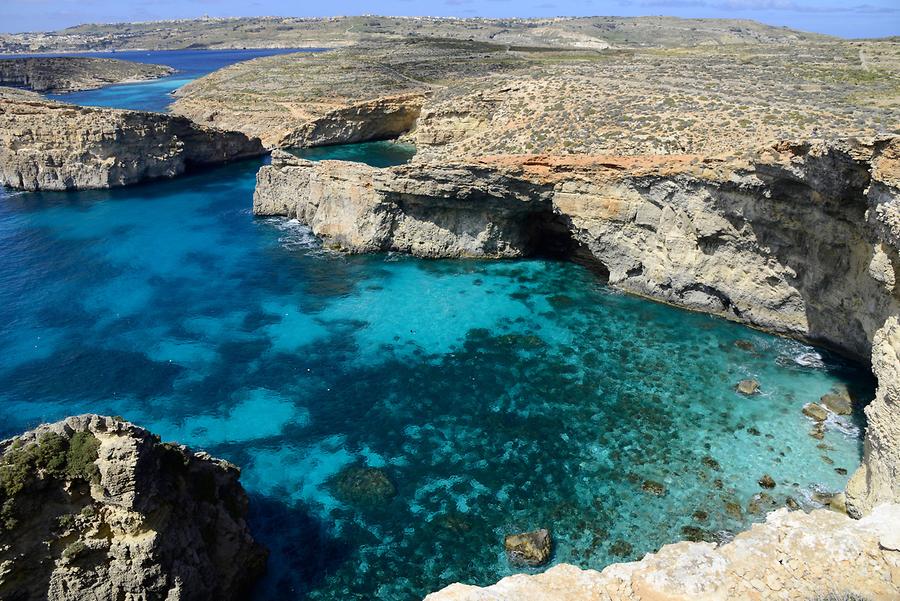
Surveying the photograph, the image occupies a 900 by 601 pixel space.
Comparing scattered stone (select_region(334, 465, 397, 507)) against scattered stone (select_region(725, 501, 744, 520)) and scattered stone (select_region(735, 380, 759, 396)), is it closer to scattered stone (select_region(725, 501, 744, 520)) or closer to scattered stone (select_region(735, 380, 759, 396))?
scattered stone (select_region(725, 501, 744, 520))

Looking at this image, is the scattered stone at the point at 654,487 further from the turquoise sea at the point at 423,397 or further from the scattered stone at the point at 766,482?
the scattered stone at the point at 766,482

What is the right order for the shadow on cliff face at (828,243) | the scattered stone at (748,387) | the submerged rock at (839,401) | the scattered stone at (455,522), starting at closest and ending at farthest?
the scattered stone at (455,522), the shadow on cliff face at (828,243), the submerged rock at (839,401), the scattered stone at (748,387)

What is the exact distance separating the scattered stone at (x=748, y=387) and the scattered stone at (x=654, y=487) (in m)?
6.79

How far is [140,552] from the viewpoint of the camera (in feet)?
42.8

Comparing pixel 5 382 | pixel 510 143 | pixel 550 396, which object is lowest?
pixel 5 382

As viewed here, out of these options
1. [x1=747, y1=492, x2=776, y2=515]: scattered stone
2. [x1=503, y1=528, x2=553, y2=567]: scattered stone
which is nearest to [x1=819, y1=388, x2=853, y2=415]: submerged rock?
[x1=747, y1=492, x2=776, y2=515]: scattered stone

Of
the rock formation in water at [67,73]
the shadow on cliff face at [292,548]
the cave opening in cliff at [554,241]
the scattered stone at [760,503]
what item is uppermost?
the rock formation in water at [67,73]

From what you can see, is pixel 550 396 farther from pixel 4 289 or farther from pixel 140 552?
pixel 4 289

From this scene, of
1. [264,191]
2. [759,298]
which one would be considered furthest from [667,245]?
[264,191]

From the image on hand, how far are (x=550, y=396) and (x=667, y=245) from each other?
1161 cm

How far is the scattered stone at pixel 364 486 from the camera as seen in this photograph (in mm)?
18767

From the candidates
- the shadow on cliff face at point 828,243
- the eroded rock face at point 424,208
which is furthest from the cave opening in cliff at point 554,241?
the shadow on cliff face at point 828,243

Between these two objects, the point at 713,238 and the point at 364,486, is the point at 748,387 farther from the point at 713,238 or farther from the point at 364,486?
the point at 364,486

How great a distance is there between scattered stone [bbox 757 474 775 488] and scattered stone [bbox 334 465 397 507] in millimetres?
11783
